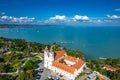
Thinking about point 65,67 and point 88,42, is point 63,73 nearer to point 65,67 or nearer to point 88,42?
point 65,67

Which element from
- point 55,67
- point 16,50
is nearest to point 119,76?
point 55,67

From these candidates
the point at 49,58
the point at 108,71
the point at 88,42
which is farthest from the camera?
the point at 88,42

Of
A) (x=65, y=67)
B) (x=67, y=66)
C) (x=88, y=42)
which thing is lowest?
(x=88, y=42)

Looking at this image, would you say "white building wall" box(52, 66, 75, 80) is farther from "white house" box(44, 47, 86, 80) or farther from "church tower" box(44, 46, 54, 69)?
"church tower" box(44, 46, 54, 69)

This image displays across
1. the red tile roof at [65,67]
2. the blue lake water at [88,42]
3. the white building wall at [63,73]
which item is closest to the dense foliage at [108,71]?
the red tile roof at [65,67]

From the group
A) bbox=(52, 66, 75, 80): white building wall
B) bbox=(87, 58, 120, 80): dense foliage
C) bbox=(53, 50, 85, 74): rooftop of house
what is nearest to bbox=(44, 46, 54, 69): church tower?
bbox=(53, 50, 85, 74): rooftop of house

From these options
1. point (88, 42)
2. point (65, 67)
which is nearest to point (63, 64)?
point (65, 67)

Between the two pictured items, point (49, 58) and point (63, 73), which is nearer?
point (63, 73)

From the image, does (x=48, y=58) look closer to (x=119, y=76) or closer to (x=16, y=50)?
(x=119, y=76)
